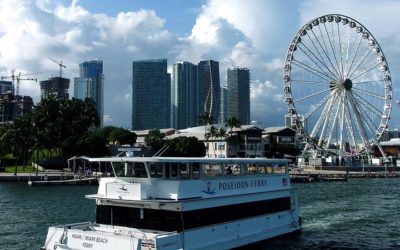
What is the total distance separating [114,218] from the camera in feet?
82.7

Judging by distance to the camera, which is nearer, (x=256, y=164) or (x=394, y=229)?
(x=256, y=164)

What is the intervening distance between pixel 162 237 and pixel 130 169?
4308 mm

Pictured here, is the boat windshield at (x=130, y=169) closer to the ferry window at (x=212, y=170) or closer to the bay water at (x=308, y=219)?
the ferry window at (x=212, y=170)

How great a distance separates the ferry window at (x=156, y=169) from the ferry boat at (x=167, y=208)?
0.05 meters

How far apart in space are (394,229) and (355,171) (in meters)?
99.8

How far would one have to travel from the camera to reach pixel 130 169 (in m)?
25.0

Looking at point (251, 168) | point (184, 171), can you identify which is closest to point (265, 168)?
point (251, 168)

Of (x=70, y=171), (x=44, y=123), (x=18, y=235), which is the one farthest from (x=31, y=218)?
(x=44, y=123)

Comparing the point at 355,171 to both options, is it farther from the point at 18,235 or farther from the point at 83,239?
the point at 83,239

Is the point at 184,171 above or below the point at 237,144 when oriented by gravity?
below

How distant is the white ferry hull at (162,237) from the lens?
21828 millimetres

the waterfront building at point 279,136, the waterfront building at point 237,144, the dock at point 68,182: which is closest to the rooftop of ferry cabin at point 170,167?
the dock at point 68,182

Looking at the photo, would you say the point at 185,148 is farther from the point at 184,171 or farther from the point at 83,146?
the point at 184,171

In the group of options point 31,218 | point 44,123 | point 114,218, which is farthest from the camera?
point 44,123
